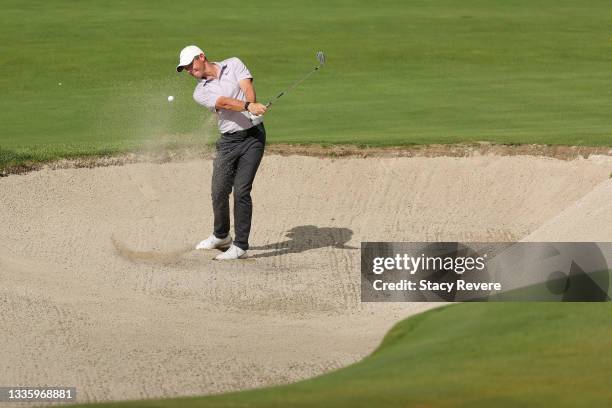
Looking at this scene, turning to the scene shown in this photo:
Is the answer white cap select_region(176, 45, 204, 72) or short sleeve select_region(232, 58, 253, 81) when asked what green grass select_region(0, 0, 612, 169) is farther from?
white cap select_region(176, 45, 204, 72)

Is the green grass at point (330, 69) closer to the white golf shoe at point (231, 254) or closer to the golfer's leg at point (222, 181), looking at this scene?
the golfer's leg at point (222, 181)

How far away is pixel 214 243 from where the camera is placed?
13.5m

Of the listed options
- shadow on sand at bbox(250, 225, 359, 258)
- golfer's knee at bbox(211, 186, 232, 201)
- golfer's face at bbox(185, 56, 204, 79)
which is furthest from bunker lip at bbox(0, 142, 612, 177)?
golfer's face at bbox(185, 56, 204, 79)

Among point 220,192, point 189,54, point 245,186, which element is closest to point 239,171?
point 245,186

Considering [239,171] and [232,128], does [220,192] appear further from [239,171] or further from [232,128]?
[232,128]

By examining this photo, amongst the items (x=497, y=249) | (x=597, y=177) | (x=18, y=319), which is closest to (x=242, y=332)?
(x=18, y=319)

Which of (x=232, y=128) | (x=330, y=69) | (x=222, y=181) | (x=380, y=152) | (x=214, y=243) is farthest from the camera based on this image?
(x=330, y=69)

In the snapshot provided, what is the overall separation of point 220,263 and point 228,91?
1820mm

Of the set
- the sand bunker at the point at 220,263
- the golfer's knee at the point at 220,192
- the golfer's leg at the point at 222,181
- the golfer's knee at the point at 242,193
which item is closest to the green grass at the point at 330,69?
the sand bunker at the point at 220,263

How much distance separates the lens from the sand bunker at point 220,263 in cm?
932

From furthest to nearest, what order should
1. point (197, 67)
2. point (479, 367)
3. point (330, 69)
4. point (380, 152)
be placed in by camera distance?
point (330, 69), point (380, 152), point (197, 67), point (479, 367)

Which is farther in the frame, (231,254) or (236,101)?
(231,254)

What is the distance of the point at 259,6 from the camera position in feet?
98.5

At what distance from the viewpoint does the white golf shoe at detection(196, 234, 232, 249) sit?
13.5 meters
